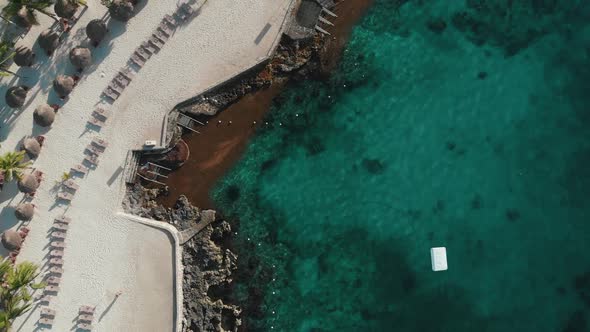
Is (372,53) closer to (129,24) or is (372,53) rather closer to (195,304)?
(129,24)

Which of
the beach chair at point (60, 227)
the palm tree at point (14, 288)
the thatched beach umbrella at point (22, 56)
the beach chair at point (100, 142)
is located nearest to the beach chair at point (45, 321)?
the palm tree at point (14, 288)

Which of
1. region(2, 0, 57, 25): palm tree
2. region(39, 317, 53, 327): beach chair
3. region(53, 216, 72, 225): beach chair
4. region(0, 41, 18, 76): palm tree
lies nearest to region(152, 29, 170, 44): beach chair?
region(2, 0, 57, 25): palm tree

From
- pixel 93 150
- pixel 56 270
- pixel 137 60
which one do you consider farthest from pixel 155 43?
pixel 56 270

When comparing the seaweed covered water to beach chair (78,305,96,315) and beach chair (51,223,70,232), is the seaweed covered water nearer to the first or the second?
beach chair (78,305,96,315)

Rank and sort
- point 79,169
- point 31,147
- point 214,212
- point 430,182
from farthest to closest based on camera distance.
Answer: point 214,212
point 430,182
point 79,169
point 31,147

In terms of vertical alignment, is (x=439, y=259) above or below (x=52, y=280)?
above

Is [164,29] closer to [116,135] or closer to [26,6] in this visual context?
[116,135]

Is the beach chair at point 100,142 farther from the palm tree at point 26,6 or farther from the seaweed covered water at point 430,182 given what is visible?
the palm tree at point 26,6
